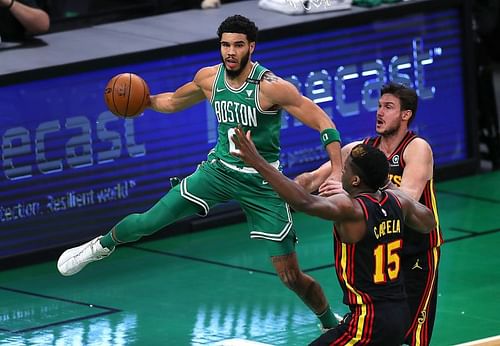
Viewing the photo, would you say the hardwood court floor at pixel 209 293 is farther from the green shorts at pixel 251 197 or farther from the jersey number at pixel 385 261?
the jersey number at pixel 385 261

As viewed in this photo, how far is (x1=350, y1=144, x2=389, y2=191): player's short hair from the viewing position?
7.84 m

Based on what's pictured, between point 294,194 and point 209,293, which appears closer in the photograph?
point 294,194

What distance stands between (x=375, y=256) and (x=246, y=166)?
244cm

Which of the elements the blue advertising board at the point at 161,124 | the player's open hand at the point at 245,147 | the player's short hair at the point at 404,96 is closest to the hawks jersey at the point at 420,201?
the player's short hair at the point at 404,96

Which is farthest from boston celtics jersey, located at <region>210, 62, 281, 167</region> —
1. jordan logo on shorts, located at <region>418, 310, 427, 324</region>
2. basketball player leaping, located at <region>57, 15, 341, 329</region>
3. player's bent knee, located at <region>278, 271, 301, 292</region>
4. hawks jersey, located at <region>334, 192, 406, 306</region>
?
hawks jersey, located at <region>334, 192, 406, 306</region>

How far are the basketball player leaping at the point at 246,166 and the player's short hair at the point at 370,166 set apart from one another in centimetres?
194

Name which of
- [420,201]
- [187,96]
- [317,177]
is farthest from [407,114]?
[187,96]

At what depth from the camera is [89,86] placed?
43.2 ft

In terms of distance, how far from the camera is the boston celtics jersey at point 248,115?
33.2 feet

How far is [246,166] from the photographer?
1020 cm

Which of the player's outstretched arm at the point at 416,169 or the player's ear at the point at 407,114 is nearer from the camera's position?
the player's outstretched arm at the point at 416,169

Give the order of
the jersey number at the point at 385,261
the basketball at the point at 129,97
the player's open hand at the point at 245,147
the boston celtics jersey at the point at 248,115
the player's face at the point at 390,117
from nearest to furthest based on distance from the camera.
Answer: the player's open hand at the point at 245,147
the jersey number at the point at 385,261
the player's face at the point at 390,117
the boston celtics jersey at the point at 248,115
the basketball at the point at 129,97

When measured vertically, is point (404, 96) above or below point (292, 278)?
above

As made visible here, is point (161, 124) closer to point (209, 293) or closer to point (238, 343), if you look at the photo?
point (209, 293)
